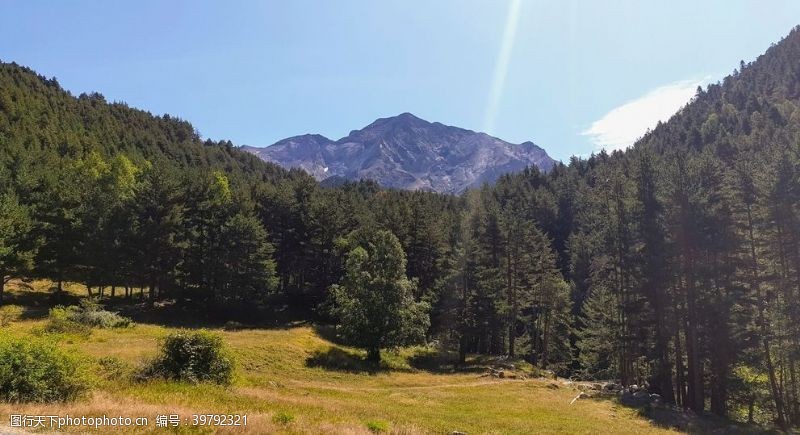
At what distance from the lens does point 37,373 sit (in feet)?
45.0

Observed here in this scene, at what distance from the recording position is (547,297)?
5819 cm

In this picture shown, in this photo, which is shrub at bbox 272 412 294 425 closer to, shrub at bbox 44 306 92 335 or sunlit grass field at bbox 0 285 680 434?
sunlit grass field at bbox 0 285 680 434

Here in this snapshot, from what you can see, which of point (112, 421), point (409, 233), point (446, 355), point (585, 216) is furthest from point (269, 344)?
point (585, 216)

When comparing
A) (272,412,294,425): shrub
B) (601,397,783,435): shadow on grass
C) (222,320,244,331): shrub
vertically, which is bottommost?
(601,397,783,435): shadow on grass

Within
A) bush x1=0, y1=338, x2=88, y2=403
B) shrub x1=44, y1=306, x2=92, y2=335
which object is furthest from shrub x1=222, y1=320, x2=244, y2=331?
bush x1=0, y1=338, x2=88, y2=403

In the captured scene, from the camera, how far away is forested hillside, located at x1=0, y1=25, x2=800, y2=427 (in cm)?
3700

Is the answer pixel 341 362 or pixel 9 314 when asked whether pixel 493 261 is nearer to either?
pixel 341 362

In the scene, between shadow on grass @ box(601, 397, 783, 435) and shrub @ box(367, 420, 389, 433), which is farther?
shadow on grass @ box(601, 397, 783, 435)

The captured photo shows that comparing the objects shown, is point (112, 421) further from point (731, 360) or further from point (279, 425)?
point (731, 360)

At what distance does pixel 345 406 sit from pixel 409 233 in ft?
159

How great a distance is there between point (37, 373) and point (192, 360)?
7.30m

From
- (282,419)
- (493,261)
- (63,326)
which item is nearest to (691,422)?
(282,419)

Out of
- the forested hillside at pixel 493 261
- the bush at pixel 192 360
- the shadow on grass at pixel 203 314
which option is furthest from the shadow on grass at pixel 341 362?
the bush at pixel 192 360

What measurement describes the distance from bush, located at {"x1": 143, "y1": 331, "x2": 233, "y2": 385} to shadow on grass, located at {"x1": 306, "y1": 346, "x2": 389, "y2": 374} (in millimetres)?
18482
